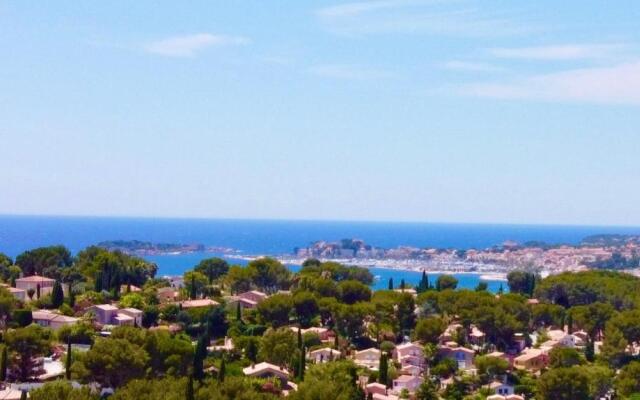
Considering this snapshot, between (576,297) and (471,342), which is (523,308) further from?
(576,297)

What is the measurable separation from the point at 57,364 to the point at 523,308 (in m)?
28.2

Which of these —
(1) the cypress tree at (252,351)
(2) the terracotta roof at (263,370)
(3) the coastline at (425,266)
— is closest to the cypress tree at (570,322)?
(1) the cypress tree at (252,351)

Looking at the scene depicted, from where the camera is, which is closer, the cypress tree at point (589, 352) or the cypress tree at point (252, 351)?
the cypress tree at point (252, 351)

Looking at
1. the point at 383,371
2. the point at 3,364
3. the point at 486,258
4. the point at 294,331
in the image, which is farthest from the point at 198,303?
the point at 486,258

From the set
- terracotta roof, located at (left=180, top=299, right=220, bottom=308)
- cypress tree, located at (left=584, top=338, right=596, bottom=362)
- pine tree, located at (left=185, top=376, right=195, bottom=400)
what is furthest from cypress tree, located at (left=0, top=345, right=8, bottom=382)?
cypress tree, located at (left=584, top=338, right=596, bottom=362)

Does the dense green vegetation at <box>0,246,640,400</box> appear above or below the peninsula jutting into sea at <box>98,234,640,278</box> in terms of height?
above

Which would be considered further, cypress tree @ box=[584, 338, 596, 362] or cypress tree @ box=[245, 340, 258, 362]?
cypress tree @ box=[584, 338, 596, 362]

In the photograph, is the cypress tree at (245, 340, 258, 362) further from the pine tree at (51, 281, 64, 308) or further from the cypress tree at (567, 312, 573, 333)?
the cypress tree at (567, 312, 573, 333)

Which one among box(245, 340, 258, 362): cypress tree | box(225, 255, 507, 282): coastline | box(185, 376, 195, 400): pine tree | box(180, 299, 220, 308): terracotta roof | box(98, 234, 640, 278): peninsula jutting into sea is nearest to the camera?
box(185, 376, 195, 400): pine tree

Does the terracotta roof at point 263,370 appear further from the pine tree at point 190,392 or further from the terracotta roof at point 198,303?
the terracotta roof at point 198,303

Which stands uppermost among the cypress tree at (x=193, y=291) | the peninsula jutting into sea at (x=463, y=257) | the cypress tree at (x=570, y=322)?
the cypress tree at (x=193, y=291)

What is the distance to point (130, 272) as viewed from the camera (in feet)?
221

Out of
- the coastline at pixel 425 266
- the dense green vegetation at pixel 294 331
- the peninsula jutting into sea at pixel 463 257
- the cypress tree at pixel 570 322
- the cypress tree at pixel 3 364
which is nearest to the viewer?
the dense green vegetation at pixel 294 331

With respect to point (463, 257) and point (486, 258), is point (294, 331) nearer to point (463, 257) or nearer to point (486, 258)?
point (486, 258)
